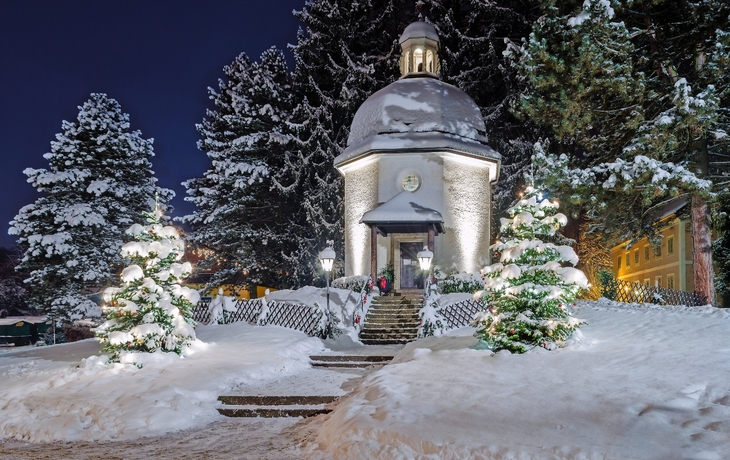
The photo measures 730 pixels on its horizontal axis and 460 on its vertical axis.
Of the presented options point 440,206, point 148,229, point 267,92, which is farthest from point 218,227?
point 148,229

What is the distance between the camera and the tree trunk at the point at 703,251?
54.1 feet

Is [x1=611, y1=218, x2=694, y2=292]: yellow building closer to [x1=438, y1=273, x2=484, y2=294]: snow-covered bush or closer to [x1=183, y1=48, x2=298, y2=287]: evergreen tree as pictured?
[x1=438, y1=273, x2=484, y2=294]: snow-covered bush

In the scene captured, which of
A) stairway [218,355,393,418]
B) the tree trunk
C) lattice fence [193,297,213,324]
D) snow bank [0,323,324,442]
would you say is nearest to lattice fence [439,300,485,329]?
snow bank [0,323,324,442]

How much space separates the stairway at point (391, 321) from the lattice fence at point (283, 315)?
1590mm

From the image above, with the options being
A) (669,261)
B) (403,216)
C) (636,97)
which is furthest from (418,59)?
(669,261)

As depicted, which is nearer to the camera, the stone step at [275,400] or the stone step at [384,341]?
the stone step at [275,400]

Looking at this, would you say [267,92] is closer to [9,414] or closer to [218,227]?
[218,227]

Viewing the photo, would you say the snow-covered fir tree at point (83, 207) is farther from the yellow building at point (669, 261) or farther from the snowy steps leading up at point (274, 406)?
the yellow building at point (669, 261)

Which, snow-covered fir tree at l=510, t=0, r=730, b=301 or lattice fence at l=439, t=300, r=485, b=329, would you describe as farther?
lattice fence at l=439, t=300, r=485, b=329

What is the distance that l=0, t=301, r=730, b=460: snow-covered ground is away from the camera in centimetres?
603

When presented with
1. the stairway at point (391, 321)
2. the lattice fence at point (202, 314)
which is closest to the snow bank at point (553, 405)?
the stairway at point (391, 321)

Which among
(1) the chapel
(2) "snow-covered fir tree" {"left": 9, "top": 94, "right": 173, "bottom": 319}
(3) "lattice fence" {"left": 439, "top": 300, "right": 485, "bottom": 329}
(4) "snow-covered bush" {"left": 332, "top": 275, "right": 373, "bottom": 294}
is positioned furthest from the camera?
(2) "snow-covered fir tree" {"left": 9, "top": 94, "right": 173, "bottom": 319}

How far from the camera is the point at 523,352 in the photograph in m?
9.95

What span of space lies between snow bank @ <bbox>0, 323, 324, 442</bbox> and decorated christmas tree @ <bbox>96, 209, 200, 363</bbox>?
0.38 meters
